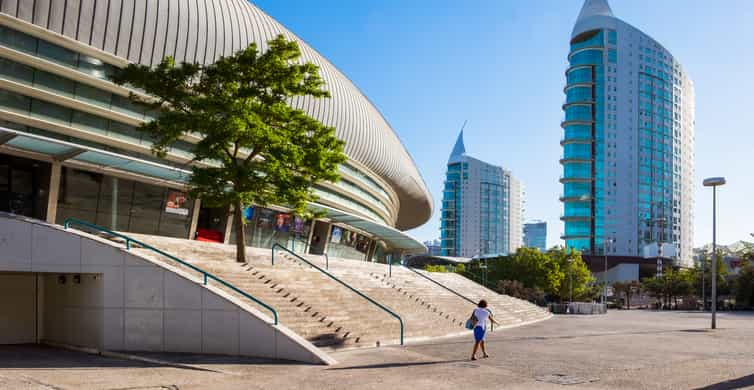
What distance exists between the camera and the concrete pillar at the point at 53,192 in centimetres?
2497

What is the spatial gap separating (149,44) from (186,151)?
17.3ft

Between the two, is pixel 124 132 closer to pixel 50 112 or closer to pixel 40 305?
pixel 50 112

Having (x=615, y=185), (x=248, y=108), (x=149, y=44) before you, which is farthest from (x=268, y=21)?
(x=615, y=185)

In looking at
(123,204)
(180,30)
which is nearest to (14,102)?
(123,204)

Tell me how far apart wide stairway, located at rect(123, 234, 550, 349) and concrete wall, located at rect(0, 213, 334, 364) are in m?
1.40

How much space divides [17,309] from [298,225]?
2182 cm

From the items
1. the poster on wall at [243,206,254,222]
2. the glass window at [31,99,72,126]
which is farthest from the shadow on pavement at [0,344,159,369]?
the poster on wall at [243,206,254,222]

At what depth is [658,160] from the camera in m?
131

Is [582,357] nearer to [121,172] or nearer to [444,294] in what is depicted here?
[444,294]

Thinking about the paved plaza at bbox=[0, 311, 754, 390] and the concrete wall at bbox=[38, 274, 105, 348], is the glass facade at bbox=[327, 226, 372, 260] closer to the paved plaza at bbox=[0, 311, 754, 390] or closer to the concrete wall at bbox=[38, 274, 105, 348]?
the concrete wall at bbox=[38, 274, 105, 348]

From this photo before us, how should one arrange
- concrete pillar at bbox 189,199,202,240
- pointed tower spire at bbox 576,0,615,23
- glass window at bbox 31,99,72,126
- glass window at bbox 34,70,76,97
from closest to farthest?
glass window at bbox 31,99,72,126, glass window at bbox 34,70,76,97, concrete pillar at bbox 189,199,202,240, pointed tower spire at bbox 576,0,615,23

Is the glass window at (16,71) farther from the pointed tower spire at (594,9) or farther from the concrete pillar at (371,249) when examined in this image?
the pointed tower spire at (594,9)

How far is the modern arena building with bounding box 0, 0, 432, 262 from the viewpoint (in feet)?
78.6

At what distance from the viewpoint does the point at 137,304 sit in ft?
52.1
